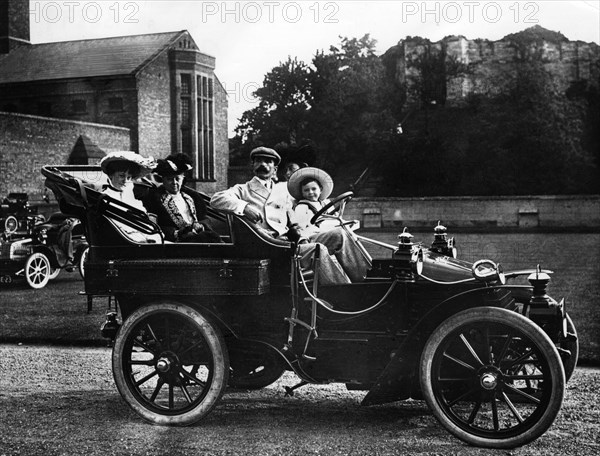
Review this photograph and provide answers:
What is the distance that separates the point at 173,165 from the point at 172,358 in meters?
1.67

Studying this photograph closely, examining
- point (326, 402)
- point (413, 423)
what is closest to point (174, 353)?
point (326, 402)

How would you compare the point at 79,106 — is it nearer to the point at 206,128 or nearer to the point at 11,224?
the point at 206,128

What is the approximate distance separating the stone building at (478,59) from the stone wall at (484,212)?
1005 inches

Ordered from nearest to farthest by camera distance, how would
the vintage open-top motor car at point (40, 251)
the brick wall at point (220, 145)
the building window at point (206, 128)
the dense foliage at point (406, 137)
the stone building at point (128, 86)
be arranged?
the vintage open-top motor car at point (40, 251)
the dense foliage at point (406, 137)
the stone building at point (128, 86)
the building window at point (206, 128)
the brick wall at point (220, 145)

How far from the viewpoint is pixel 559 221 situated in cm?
3089

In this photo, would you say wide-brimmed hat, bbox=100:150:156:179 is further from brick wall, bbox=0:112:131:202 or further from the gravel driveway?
brick wall, bbox=0:112:131:202

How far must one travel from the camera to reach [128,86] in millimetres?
36156

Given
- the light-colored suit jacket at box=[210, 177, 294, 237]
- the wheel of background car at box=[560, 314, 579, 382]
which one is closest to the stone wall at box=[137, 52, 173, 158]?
the light-colored suit jacket at box=[210, 177, 294, 237]

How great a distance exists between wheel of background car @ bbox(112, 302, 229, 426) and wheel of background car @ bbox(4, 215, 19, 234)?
11.0 metres

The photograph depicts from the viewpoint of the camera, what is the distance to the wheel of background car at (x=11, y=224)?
1537 centimetres

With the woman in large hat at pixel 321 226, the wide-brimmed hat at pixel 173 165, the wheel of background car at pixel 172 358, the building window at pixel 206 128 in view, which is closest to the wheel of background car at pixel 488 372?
the woman in large hat at pixel 321 226

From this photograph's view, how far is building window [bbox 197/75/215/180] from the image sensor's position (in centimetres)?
3878

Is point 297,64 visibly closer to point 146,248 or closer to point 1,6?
point 1,6

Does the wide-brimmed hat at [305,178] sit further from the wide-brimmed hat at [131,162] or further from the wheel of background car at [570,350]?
the wheel of background car at [570,350]
